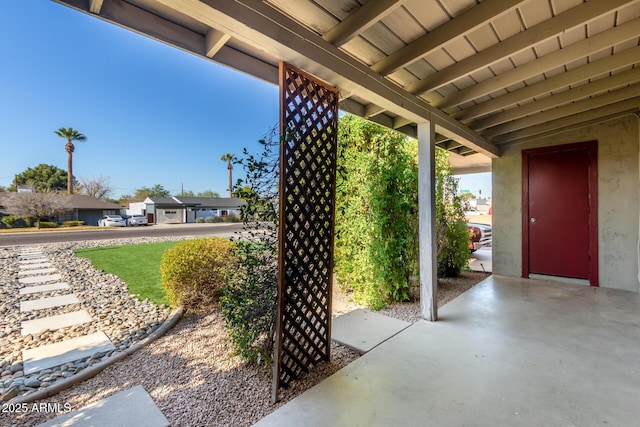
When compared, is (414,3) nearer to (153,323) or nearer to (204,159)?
(153,323)

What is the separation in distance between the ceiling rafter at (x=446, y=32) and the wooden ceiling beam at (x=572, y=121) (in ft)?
12.3

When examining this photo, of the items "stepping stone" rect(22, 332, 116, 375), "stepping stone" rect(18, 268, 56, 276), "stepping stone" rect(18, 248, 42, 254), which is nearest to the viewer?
"stepping stone" rect(22, 332, 116, 375)

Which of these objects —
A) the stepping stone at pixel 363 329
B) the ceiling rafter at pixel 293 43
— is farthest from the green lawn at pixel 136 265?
the ceiling rafter at pixel 293 43

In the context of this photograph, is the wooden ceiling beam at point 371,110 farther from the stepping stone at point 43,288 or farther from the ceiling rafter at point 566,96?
the stepping stone at point 43,288

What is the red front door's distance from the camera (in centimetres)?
466

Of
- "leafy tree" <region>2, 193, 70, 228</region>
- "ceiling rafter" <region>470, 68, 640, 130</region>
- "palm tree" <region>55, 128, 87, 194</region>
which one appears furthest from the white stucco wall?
"palm tree" <region>55, 128, 87, 194</region>

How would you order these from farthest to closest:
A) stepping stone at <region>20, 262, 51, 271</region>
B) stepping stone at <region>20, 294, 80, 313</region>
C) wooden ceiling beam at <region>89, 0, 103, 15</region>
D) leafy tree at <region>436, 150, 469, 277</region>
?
1. stepping stone at <region>20, 262, 51, 271</region>
2. leafy tree at <region>436, 150, 469, 277</region>
3. stepping stone at <region>20, 294, 80, 313</region>
4. wooden ceiling beam at <region>89, 0, 103, 15</region>

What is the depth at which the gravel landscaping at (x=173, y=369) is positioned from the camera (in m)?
1.87

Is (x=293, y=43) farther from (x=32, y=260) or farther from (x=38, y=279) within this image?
(x=32, y=260)

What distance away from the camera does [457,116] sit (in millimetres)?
3928

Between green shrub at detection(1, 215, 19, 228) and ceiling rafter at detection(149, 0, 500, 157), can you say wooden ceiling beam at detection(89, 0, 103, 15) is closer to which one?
ceiling rafter at detection(149, 0, 500, 157)

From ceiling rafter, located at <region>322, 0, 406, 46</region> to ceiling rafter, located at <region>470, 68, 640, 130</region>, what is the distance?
3238 mm

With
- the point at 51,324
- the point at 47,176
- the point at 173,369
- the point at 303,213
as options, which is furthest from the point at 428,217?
the point at 47,176

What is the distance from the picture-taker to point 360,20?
6.04 feet
